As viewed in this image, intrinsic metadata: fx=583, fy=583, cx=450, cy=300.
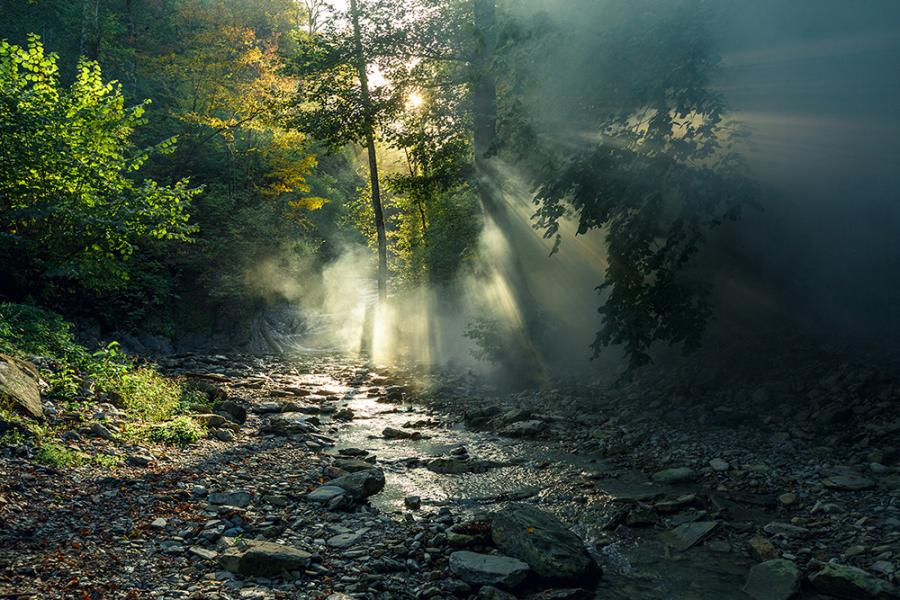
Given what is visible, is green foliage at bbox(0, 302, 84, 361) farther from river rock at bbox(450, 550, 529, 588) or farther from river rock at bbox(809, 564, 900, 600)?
river rock at bbox(809, 564, 900, 600)

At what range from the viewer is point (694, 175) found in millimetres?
8609

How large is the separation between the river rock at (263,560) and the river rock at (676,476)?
479 cm

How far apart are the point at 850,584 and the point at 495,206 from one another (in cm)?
1306

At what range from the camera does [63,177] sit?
10.7 metres

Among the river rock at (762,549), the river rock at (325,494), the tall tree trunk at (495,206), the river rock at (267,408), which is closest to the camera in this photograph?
the river rock at (762,549)

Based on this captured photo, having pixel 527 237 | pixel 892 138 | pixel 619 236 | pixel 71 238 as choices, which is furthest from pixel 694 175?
pixel 71 238

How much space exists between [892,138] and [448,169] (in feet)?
38.0

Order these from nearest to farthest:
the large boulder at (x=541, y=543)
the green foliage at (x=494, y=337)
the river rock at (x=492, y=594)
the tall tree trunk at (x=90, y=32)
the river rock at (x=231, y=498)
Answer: the river rock at (x=492, y=594)
the large boulder at (x=541, y=543)
the river rock at (x=231, y=498)
the green foliage at (x=494, y=337)
the tall tree trunk at (x=90, y=32)

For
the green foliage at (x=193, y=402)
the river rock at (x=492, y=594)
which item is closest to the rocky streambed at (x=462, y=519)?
the river rock at (x=492, y=594)

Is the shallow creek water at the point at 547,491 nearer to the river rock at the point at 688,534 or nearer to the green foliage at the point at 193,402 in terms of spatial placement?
the river rock at the point at 688,534

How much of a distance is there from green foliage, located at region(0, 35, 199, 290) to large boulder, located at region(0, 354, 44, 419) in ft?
12.3

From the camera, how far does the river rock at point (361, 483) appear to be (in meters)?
7.01

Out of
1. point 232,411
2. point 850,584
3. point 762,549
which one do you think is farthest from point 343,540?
point 232,411

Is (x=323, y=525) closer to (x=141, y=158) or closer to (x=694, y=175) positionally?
(x=694, y=175)
